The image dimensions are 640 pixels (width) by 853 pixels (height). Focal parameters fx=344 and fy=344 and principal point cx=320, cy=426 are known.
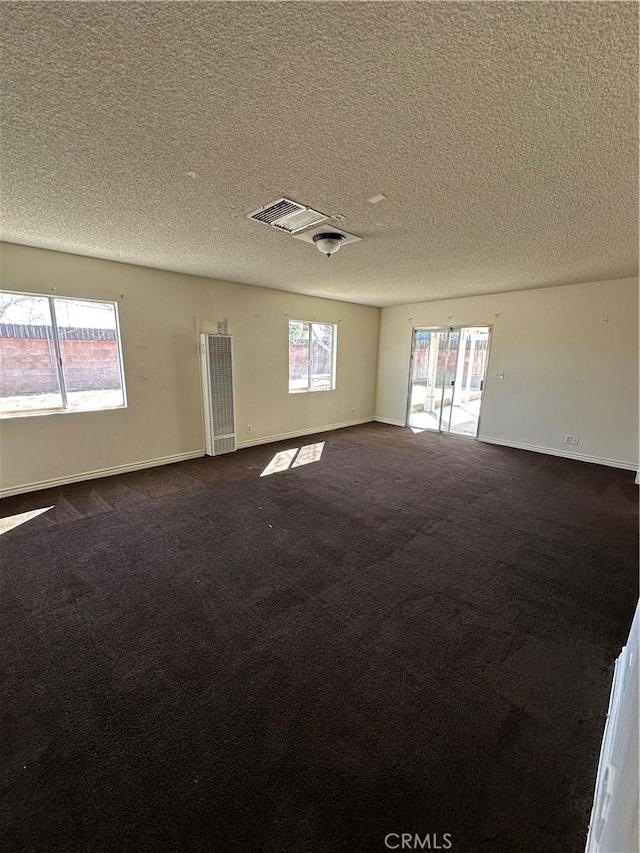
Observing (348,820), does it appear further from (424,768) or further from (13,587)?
(13,587)

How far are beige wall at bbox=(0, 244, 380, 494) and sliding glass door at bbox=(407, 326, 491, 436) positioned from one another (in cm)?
181

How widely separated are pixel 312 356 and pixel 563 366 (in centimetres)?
400

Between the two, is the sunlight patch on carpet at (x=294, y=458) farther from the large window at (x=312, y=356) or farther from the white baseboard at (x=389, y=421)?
the white baseboard at (x=389, y=421)

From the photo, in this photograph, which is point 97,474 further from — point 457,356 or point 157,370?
point 457,356

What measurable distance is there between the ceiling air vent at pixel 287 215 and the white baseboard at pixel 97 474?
342cm

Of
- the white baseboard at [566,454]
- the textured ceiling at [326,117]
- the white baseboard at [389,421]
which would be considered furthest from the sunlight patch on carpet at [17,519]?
the white baseboard at [566,454]

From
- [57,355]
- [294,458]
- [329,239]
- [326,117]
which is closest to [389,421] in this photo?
[294,458]

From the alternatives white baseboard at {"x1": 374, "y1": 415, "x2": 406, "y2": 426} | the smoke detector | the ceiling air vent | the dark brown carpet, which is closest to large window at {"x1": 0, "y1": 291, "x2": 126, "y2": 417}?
the dark brown carpet

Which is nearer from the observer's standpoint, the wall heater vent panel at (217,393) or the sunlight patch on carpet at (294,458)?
the sunlight patch on carpet at (294,458)

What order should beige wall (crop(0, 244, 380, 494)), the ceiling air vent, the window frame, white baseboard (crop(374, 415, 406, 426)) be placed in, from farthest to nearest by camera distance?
1. white baseboard (crop(374, 415, 406, 426))
2. the window frame
3. beige wall (crop(0, 244, 380, 494))
4. the ceiling air vent

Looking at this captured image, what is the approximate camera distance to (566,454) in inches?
207

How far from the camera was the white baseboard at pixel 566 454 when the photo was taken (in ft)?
15.8

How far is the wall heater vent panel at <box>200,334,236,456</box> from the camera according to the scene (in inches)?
Result: 191

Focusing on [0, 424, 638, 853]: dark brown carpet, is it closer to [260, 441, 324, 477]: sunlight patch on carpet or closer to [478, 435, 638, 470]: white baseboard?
[260, 441, 324, 477]: sunlight patch on carpet
